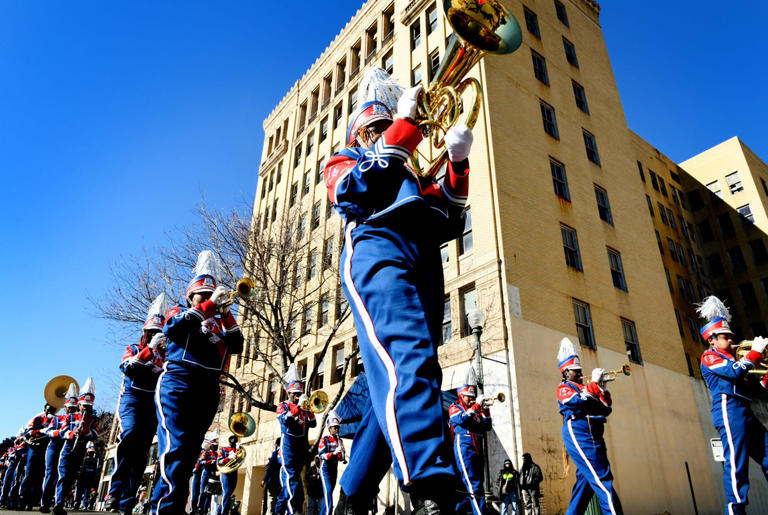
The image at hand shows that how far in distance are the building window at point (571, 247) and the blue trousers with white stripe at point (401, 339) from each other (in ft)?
60.7

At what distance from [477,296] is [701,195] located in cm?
3217

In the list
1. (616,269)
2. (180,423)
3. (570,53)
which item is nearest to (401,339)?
(180,423)

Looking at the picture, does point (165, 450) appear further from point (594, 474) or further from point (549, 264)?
point (549, 264)

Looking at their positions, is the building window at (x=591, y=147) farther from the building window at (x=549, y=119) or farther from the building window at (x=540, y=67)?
the building window at (x=540, y=67)

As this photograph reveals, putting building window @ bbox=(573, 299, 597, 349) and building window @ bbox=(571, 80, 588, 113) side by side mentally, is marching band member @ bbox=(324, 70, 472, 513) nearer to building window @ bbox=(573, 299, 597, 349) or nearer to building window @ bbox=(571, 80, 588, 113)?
building window @ bbox=(573, 299, 597, 349)

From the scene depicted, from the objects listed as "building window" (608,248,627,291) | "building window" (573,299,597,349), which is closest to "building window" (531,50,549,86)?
"building window" (608,248,627,291)

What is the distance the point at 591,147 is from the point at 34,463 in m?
25.0

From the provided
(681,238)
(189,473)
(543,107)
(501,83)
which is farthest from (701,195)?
(189,473)

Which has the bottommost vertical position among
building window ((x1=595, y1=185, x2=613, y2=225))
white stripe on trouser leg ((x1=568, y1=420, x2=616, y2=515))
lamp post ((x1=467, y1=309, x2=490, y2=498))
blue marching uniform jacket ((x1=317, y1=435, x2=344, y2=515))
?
white stripe on trouser leg ((x1=568, y1=420, x2=616, y2=515))

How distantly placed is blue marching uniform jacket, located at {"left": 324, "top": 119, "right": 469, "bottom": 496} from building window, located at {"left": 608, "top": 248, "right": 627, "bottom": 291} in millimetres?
21196

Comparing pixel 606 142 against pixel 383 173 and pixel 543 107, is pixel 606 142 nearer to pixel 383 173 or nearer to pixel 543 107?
pixel 543 107

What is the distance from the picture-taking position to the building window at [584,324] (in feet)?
61.7

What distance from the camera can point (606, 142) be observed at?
26594 millimetres

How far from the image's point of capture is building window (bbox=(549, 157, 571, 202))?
22.0m
